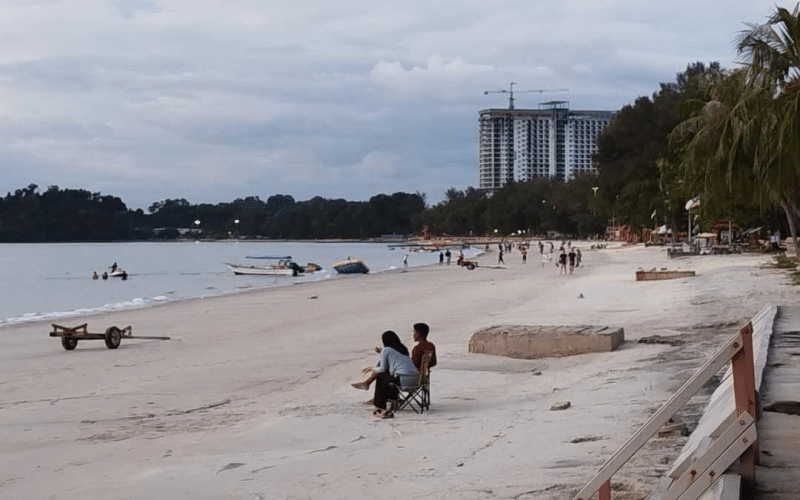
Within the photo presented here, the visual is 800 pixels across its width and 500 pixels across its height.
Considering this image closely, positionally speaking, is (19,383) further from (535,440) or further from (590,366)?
(535,440)

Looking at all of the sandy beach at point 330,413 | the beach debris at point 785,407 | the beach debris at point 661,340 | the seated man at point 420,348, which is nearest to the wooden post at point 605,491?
the sandy beach at point 330,413

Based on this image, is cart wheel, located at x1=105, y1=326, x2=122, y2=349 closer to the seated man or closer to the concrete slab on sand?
the concrete slab on sand

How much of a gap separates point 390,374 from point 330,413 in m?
0.78

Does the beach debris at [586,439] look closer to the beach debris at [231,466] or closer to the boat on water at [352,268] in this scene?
the beach debris at [231,466]

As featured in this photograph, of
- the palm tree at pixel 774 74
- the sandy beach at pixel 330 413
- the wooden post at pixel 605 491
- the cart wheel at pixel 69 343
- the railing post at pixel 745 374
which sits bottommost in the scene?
the cart wheel at pixel 69 343

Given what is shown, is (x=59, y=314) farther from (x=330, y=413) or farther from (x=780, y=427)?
(x=780, y=427)

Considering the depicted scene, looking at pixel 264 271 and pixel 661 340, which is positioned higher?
pixel 661 340

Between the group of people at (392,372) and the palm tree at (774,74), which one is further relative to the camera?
the palm tree at (774,74)

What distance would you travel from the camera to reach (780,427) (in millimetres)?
6680

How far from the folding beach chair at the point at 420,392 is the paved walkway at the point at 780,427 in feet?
11.6

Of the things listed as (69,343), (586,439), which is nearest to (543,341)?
(586,439)

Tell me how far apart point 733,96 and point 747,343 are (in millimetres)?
28384

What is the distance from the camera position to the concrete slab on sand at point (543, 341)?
15336mm

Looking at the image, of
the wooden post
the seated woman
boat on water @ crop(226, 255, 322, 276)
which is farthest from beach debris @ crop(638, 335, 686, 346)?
boat on water @ crop(226, 255, 322, 276)
